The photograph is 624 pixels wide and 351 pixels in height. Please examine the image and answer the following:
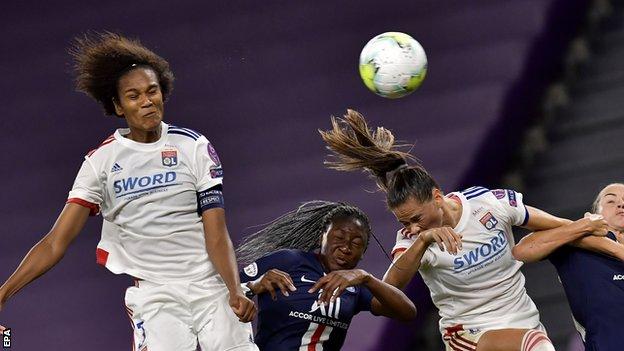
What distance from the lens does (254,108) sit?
7203 mm

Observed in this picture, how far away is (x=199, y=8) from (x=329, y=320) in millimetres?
2735

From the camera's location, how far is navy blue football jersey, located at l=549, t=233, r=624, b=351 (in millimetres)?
4969

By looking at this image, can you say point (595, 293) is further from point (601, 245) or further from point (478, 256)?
point (478, 256)

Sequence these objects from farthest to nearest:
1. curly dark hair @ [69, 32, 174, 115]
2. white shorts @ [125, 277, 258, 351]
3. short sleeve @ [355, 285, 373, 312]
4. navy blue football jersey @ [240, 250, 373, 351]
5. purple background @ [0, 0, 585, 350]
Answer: purple background @ [0, 0, 585, 350] < short sleeve @ [355, 285, 373, 312] < navy blue football jersey @ [240, 250, 373, 351] < curly dark hair @ [69, 32, 174, 115] < white shorts @ [125, 277, 258, 351]

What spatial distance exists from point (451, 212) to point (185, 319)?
1.36m

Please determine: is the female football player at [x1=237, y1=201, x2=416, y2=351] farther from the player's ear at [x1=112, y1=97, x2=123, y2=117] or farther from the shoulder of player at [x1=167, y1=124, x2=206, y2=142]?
the player's ear at [x1=112, y1=97, x2=123, y2=117]

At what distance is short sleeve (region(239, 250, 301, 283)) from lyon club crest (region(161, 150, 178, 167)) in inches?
29.7

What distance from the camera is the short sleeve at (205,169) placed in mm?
4570

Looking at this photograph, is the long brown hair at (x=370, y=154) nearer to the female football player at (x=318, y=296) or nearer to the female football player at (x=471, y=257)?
the female football player at (x=471, y=257)

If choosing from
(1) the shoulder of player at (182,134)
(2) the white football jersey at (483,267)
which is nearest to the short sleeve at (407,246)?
(2) the white football jersey at (483,267)

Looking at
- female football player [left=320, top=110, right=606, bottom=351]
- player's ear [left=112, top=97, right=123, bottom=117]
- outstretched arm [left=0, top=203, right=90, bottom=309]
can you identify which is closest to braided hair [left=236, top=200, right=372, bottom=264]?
female football player [left=320, top=110, right=606, bottom=351]

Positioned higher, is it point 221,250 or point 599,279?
point 221,250

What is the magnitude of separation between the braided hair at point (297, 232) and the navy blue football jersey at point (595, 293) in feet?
3.13

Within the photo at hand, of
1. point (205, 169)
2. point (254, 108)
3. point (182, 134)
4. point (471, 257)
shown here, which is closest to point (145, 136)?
point (182, 134)
